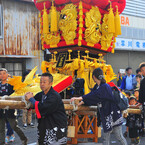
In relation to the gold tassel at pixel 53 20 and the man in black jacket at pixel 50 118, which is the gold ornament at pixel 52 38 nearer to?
the gold tassel at pixel 53 20

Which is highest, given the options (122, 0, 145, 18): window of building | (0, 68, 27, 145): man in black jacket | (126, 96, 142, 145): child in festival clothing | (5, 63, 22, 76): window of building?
(122, 0, 145, 18): window of building

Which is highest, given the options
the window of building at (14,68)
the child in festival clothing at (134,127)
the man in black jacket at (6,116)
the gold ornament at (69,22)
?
the gold ornament at (69,22)

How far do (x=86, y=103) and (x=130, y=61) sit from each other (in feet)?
50.4

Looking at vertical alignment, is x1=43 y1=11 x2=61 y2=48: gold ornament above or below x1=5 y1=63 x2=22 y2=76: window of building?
above

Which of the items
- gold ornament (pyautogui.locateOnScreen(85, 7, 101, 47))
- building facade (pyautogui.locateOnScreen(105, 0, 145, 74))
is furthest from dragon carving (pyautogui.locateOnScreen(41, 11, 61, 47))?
building facade (pyautogui.locateOnScreen(105, 0, 145, 74))

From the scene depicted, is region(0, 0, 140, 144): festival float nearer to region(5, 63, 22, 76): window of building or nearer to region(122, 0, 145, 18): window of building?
region(5, 63, 22, 76): window of building

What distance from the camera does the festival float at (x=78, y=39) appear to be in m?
5.36

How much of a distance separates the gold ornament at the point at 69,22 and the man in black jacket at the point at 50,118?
2.71m

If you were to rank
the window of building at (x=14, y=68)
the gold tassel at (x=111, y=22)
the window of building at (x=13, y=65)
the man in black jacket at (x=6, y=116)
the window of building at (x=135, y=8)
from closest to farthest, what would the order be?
the man in black jacket at (x=6, y=116)
the gold tassel at (x=111, y=22)
the window of building at (x=13, y=65)
the window of building at (x=14, y=68)
the window of building at (x=135, y=8)

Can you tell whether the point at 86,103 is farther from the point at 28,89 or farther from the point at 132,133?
the point at 132,133

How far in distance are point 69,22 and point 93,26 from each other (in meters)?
0.60

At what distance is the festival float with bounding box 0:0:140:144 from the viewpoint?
536cm

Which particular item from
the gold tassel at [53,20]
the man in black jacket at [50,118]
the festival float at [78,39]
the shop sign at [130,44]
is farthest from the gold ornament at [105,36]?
the shop sign at [130,44]

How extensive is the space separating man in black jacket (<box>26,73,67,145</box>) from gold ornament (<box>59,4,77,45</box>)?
8.88ft
